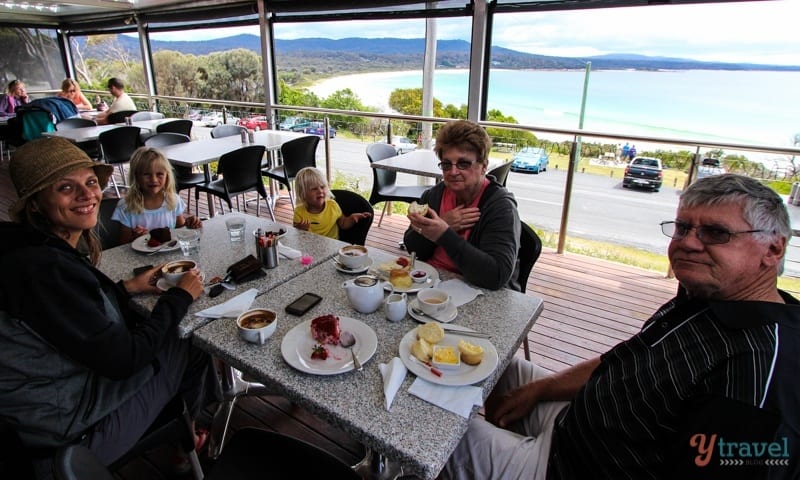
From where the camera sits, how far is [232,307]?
4.50ft

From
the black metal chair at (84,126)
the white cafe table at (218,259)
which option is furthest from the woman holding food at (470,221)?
the black metal chair at (84,126)

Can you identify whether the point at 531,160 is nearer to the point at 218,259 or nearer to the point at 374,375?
the point at 218,259

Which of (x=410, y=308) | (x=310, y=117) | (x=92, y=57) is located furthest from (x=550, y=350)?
(x=92, y=57)

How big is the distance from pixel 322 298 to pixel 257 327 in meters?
0.28

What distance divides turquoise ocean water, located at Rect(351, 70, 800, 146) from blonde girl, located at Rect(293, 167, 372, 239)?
257 centimetres

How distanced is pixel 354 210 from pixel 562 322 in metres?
1.54

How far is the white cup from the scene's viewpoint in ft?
4.28

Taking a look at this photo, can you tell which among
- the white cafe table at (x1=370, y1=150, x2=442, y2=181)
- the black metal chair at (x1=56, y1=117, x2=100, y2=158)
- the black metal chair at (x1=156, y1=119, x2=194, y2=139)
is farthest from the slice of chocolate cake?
the black metal chair at (x1=56, y1=117, x2=100, y2=158)

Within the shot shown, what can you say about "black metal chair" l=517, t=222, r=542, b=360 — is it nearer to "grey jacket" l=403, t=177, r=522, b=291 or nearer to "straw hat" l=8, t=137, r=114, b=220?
"grey jacket" l=403, t=177, r=522, b=291

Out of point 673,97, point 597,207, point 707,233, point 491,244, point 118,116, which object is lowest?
point 597,207

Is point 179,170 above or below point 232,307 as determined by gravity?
below

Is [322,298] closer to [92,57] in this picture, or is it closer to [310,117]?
[310,117]

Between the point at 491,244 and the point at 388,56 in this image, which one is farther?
the point at 388,56

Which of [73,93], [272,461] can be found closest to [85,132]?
[73,93]
